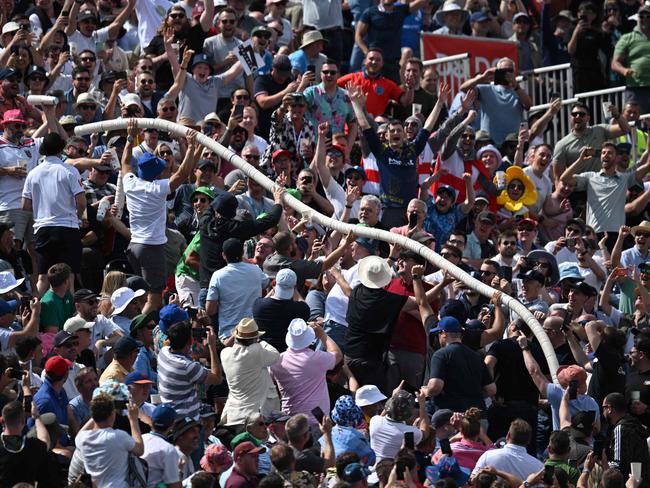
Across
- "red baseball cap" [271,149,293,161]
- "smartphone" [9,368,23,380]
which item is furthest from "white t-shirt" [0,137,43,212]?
"smartphone" [9,368,23,380]

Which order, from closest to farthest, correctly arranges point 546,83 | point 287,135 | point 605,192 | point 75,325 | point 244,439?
point 244,439 → point 75,325 → point 287,135 → point 605,192 → point 546,83

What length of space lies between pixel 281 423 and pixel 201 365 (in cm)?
92

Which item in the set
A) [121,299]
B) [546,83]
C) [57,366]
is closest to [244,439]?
[57,366]

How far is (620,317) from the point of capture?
1891cm

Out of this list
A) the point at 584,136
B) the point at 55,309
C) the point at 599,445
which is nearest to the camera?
the point at 599,445

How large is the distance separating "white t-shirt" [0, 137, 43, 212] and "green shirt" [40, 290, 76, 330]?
2.23 metres

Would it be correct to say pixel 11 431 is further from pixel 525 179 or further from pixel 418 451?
pixel 525 179

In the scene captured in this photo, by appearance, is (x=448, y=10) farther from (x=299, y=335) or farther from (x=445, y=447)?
(x=445, y=447)

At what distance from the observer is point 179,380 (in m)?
14.8

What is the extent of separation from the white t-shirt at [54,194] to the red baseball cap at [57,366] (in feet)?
12.0

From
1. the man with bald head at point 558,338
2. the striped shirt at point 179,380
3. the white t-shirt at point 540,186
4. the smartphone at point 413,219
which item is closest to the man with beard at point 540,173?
the white t-shirt at point 540,186

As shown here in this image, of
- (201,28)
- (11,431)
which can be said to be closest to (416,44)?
(201,28)

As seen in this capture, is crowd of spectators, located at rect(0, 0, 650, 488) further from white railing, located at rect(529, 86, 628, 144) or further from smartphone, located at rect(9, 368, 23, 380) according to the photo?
white railing, located at rect(529, 86, 628, 144)

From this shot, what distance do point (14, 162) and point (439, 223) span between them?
174 inches
